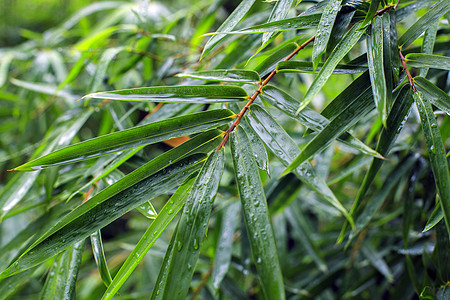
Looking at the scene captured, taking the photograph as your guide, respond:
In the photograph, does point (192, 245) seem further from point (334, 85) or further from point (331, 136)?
point (334, 85)

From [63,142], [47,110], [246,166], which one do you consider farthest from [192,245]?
[47,110]

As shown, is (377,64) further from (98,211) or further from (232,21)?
(98,211)

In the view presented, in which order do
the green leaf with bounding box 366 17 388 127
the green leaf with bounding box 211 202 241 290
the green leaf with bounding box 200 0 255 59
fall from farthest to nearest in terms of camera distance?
the green leaf with bounding box 211 202 241 290
the green leaf with bounding box 200 0 255 59
the green leaf with bounding box 366 17 388 127

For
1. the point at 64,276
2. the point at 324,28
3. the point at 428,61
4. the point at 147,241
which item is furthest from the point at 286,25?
the point at 64,276

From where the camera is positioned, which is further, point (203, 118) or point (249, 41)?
point (249, 41)

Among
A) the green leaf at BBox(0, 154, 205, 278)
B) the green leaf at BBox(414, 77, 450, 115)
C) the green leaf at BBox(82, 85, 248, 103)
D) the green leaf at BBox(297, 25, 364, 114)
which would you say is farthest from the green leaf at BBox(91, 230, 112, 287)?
the green leaf at BBox(414, 77, 450, 115)

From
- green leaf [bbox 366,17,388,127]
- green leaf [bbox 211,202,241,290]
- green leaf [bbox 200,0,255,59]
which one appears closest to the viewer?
green leaf [bbox 366,17,388,127]

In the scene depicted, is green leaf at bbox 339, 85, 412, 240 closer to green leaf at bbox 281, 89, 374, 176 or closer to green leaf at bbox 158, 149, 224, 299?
green leaf at bbox 281, 89, 374, 176
